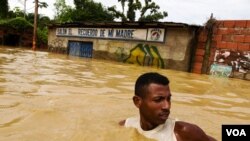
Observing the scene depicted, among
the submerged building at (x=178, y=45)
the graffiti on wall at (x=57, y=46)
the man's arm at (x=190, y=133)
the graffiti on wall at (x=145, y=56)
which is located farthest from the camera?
the graffiti on wall at (x=57, y=46)

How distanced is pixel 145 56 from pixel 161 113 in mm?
14155

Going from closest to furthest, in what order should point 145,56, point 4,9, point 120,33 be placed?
point 145,56
point 120,33
point 4,9

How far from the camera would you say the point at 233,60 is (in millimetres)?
12891

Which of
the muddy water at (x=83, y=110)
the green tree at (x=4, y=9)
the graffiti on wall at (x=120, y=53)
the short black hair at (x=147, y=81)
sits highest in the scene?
the green tree at (x=4, y=9)

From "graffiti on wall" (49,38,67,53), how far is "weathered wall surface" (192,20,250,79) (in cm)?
1304

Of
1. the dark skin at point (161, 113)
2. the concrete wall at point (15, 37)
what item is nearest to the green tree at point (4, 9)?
the concrete wall at point (15, 37)

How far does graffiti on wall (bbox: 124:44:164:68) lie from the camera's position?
15898 millimetres

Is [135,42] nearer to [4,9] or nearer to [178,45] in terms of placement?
[178,45]

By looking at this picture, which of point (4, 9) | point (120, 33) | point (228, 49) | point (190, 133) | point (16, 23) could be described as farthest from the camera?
point (4, 9)

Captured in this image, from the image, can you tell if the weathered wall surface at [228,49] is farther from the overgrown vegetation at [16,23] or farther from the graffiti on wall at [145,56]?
the overgrown vegetation at [16,23]

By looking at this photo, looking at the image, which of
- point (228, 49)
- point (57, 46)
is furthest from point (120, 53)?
point (57, 46)

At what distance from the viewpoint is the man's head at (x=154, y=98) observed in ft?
8.73

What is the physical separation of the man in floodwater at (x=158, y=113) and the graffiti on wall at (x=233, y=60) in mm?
10511

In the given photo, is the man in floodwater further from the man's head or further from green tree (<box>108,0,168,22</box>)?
green tree (<box>108,0,168,22</box>)
